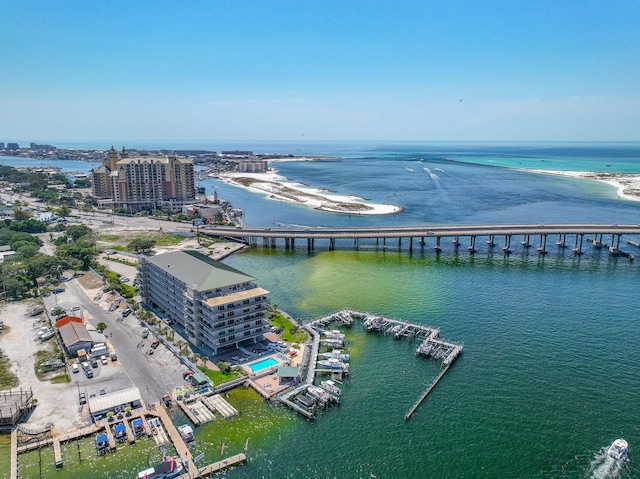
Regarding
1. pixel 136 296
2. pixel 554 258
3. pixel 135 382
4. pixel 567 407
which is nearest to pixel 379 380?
pixel 567 407

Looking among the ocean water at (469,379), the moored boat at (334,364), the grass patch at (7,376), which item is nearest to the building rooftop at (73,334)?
the grass patch at (7,376)

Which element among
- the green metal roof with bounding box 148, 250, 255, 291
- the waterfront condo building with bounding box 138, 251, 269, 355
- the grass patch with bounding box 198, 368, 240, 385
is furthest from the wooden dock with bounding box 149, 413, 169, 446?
the green metal roof with bounding box 148, 250, 255, 291

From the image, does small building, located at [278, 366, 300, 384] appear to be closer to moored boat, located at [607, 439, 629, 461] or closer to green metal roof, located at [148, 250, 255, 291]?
green metal roof, located at [148, 250, 255, 291]

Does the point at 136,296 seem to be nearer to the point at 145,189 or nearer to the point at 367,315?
the point at 367,315

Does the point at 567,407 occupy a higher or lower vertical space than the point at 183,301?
lower

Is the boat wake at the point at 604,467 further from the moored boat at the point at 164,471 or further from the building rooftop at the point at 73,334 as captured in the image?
the building rooftop at the point at 73,334

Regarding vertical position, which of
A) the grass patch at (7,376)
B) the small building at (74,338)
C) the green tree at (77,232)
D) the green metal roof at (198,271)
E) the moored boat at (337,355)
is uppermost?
the green metal roof at (198,271)

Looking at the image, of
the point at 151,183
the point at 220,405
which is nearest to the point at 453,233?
→ the point at 220,405
